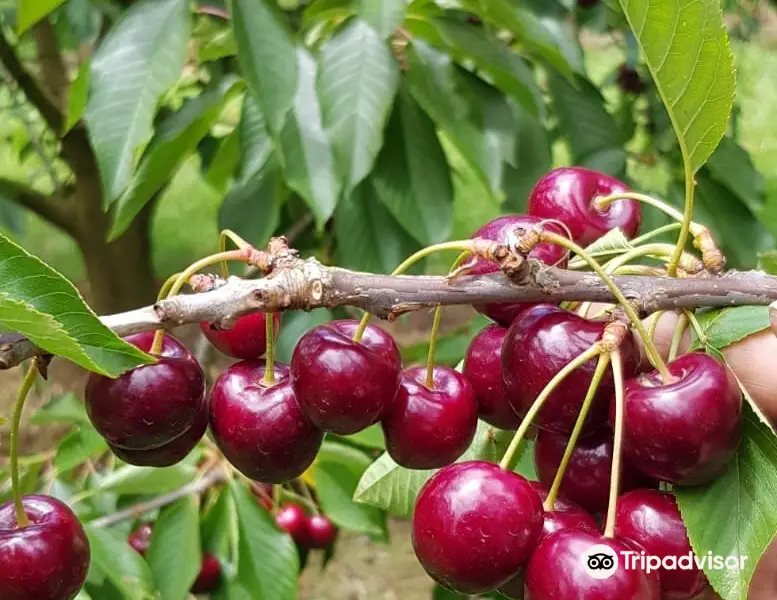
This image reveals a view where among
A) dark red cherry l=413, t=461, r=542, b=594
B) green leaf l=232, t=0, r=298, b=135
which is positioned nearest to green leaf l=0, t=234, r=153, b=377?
dark red cherry l=413, t=461, r=542, b=594

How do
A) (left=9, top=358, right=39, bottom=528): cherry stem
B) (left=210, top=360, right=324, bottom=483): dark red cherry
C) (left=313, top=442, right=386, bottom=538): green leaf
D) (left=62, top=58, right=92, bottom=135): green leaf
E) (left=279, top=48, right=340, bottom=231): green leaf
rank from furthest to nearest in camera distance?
(left=313, top=442, right=386, bottom=538): green leaf → (left=62, top=58, right=92, bottom=135): green leaf → (left=279, top=48, right=340, bottom=231): green leaf → (left=210, top=360, right=324, bottom=483): dark red cherry → (left=9, top=358, right=39, bottom=528): cherry stem

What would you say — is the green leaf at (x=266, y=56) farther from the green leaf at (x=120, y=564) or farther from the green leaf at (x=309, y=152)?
the green leaf at (x=120, y=564)

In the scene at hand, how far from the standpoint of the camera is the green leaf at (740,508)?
705mm

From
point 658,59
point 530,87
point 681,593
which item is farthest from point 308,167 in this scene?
point 681,593

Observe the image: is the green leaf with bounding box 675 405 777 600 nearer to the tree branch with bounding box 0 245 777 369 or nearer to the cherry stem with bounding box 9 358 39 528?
the tree branch with bounding box 0 245 777 369

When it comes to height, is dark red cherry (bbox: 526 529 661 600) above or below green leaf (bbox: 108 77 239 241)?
above

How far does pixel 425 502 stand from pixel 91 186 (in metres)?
2.12

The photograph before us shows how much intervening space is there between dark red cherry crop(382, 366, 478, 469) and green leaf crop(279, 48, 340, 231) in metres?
0.46

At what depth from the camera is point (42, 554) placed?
761 mm

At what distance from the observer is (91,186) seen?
2.57 metres

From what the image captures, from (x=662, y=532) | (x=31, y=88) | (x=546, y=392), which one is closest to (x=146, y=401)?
(x=546, y=392)

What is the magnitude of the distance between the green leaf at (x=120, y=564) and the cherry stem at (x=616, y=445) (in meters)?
0.92

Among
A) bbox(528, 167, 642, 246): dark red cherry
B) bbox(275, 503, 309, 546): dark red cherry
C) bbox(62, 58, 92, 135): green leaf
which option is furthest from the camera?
bbox(275, 503, 309, 546): dark red cherry

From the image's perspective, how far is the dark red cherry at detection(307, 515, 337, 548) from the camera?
6.50 feet
